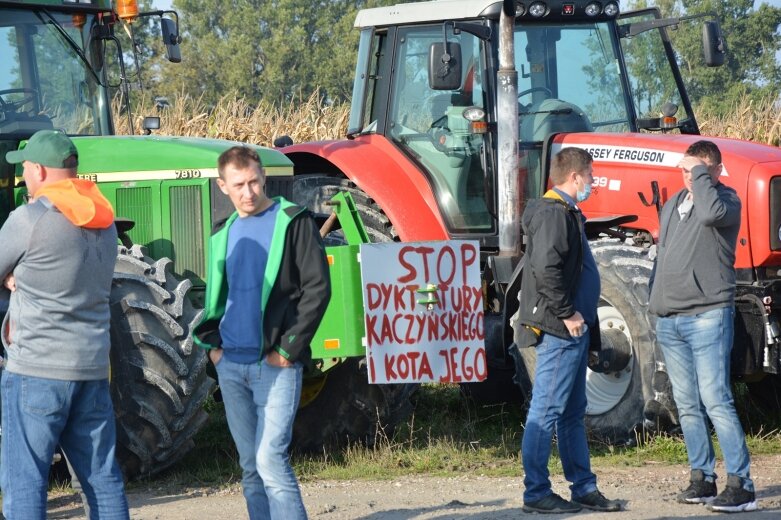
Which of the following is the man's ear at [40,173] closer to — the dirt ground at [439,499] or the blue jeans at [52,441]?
the blue jeans at [52,441]

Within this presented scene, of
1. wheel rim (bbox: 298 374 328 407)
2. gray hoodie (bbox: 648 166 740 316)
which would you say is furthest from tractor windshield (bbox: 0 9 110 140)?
gray hoodie (bbox: 648 166 740 316)

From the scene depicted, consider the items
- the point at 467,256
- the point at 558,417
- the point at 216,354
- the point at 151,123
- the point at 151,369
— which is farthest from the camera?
the point at 151,123

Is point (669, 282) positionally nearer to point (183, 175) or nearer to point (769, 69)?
point (183, 175)

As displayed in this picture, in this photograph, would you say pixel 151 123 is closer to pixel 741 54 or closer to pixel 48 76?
pixel 48 76

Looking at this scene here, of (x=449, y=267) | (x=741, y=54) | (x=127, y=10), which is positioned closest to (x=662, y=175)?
(x=449, y=267)

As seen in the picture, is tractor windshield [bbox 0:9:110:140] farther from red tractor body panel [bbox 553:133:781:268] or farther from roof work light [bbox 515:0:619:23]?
red tractor body panel [bbox 553:133:781:268]

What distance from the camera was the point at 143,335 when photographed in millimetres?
6676

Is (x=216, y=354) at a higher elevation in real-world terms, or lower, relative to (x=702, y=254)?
lower

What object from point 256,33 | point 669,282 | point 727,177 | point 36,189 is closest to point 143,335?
point 36,189

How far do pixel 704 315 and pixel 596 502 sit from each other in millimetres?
1012

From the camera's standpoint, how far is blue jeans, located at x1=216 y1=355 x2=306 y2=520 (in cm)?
466

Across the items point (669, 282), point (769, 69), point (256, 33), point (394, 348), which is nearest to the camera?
point (669, 282)

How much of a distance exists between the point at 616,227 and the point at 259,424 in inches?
158

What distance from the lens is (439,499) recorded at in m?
6.48
